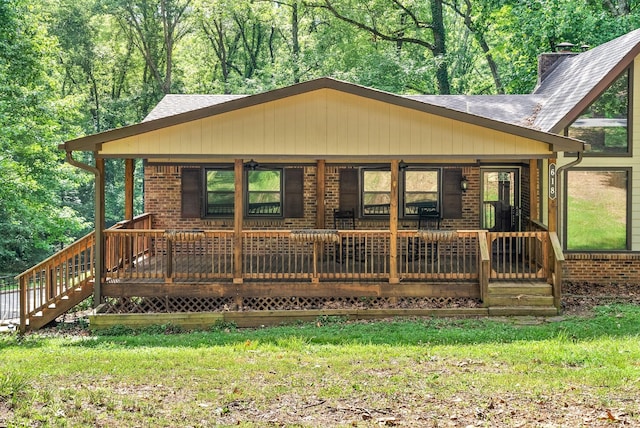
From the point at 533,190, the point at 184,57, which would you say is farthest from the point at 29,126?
the point at 184,57

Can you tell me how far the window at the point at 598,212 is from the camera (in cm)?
1434

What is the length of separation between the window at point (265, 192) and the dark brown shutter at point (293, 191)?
14cm

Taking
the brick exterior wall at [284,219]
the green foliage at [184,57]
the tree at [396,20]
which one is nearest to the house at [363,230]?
the brick exterior wall at [284,219]

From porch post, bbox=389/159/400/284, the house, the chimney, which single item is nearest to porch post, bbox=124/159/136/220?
the house

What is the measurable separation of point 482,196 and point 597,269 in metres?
2.95

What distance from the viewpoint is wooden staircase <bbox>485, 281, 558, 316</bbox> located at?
12.0 m

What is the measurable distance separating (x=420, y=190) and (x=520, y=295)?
4.27 metres

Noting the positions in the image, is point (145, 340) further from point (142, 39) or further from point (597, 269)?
point (142, 39)

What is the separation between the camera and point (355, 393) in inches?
278

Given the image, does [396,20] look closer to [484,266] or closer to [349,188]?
[349,188]

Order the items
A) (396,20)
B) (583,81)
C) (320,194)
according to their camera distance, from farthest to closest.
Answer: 1. (396,20)
2. (583,81)
3. (320,194)

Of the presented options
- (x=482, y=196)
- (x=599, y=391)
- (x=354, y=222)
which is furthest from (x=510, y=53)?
(x=599, y=391)

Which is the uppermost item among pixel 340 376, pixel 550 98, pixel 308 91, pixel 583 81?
pixel 583 81

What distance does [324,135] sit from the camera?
1220cm
